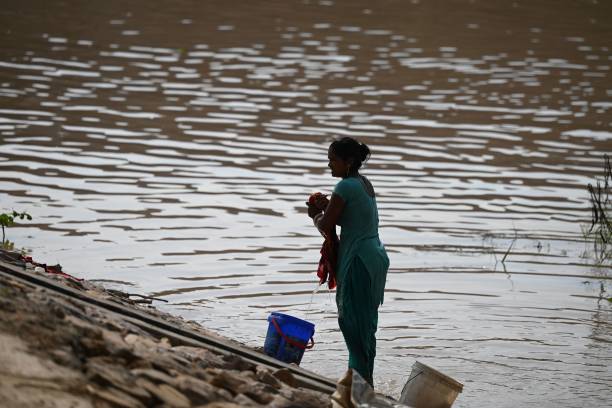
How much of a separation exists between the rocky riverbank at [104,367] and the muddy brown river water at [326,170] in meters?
2.45

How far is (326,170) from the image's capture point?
50.6 ft

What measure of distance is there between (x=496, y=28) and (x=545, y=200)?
14.1 m

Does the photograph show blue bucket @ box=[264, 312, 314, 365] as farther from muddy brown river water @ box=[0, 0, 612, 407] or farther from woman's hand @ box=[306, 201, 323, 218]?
muddy brown river water @ box=[0, 0, 612, 407]

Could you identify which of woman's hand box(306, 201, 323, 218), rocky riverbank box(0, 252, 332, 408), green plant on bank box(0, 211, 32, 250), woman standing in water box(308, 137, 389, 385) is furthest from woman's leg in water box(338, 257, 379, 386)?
green plant on bank box(0, 211, 32, 250)

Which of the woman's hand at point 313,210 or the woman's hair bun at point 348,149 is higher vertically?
the woman's hair bun at point 348,149

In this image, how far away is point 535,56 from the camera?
2444 cm

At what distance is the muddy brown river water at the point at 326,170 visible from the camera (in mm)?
10242

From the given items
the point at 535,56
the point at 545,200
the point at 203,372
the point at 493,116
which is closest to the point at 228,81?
the point at 493,116

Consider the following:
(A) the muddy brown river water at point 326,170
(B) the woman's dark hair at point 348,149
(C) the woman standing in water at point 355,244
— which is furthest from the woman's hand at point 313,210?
(A) the muddy brown river water at point 326,170

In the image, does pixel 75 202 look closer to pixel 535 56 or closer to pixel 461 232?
pixel 461 232

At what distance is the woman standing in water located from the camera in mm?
7410

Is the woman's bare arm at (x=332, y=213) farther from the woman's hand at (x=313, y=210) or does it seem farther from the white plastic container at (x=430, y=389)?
the white plastic container at (x=430, y=389)

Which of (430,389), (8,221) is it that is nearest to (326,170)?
(8,221)

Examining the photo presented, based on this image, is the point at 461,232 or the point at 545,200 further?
the point at 545,200
